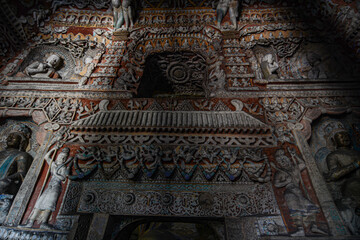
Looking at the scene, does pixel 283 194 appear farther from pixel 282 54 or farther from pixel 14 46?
pixel 14 46

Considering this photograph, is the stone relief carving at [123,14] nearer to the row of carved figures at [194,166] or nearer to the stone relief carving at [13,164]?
the stone relief carving at [13,164]

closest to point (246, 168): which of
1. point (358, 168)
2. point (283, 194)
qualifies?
point (283, 194)

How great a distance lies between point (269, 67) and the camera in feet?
16.9

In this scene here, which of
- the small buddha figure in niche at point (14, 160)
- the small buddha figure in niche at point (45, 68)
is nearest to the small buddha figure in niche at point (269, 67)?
the small buddha figure in niche at point (45, 68)

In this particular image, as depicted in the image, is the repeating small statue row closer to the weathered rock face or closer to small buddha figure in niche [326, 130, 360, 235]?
the weathered rock face

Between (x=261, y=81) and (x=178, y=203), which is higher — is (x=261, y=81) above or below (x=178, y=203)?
above

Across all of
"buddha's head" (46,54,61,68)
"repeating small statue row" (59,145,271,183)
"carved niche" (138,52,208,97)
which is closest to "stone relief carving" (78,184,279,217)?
"repeating small statue row" (59,145,271,183)

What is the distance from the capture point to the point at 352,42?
193 inches

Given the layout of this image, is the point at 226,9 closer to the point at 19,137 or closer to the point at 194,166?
the point at 194,166

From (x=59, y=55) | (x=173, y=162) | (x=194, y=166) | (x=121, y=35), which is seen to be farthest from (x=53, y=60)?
(x=194, y=166)

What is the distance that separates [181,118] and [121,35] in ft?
11.6

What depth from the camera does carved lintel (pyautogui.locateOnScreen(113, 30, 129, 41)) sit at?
592 centimetres

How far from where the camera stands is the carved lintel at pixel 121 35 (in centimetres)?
592

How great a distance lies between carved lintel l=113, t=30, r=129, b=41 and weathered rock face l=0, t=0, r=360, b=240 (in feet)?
0.30
